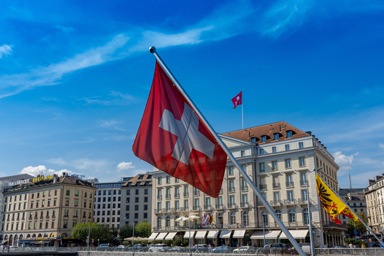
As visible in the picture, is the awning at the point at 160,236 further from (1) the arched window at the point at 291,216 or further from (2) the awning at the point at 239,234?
(1) the arched window at the point at 291,216

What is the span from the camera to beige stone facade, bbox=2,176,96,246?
341 feet

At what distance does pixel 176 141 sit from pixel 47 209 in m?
107

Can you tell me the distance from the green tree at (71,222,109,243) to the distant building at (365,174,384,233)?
296ft

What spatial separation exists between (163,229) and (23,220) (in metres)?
55.1

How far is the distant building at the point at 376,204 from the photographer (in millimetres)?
122938

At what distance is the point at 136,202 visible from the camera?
120 meters

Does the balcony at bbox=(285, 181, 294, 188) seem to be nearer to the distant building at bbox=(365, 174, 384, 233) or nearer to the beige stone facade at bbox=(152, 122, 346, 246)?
the beige stone facade at bbox=(152, 122, 346, 246)

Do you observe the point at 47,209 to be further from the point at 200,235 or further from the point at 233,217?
the point at 233,217

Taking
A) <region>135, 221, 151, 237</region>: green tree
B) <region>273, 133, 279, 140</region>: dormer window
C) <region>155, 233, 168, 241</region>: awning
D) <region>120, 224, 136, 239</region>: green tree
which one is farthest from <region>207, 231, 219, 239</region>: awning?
<region>120, 224, 136, 239</region>: green tree

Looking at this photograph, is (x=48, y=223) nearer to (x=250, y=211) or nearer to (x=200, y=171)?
(x=250, y=211)

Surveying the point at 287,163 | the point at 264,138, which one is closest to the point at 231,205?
the point at 287,163

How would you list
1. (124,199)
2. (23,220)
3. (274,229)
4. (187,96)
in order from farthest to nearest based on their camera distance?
1. (124,199)
2. (23,220)
3. (274,229)
4. (187,96)

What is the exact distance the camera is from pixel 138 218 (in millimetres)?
118188

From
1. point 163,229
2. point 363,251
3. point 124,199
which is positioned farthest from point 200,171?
point 124,199
